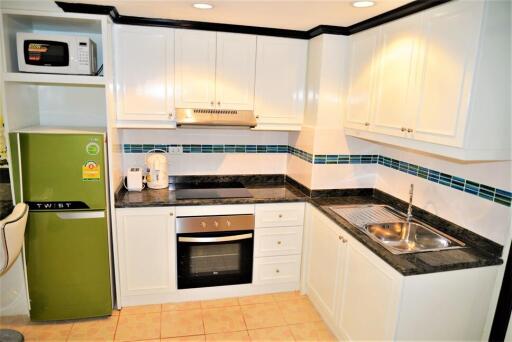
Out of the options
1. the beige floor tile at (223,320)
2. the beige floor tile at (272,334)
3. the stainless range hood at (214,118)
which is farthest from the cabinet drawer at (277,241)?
the stainless range hood at (214,118)

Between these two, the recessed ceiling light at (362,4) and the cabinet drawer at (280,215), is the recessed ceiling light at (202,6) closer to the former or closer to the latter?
the recessed ceiling light at (362,4)

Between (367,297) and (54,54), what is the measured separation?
8.33ft

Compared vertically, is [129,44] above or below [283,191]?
above

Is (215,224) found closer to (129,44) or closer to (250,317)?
(250,317)

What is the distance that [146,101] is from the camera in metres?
2.69

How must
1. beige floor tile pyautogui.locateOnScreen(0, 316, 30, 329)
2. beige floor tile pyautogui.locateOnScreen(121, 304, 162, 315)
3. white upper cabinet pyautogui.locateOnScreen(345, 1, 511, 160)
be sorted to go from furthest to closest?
beige floor tile pyautogui.locateOnScreen(121, 304, 162, 315), beige floor tile pyautogui.locateOnScreen(0, 316, 30, 329), white upper cabinet pyautogui.locateOnScreen(345, 1, 511, 160)

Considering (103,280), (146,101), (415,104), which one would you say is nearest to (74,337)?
(103,280)

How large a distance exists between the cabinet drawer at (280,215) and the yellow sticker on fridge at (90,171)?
1.21 meters

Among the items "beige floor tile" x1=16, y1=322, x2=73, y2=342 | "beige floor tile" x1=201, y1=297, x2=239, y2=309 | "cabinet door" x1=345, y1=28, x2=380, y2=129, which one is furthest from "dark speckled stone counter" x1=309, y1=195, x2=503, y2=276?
"beige floor tile" x1=16, y1=322, x2=73, y2=342

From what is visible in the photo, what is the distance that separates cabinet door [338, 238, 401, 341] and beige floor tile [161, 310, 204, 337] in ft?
3.41

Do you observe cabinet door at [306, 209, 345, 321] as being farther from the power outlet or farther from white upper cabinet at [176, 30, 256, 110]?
the power outlet

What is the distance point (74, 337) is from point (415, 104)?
2699mm

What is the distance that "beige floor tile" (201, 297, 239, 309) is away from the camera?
2.79m

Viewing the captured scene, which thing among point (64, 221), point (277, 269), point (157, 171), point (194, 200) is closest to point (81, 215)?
point (64, 221)
